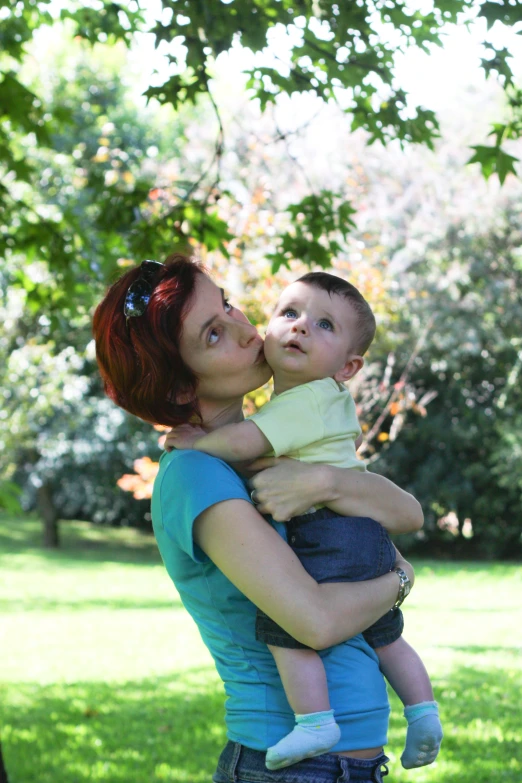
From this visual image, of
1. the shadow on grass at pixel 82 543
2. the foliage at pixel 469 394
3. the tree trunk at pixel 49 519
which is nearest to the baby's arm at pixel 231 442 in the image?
the foliage at pixel 469 394

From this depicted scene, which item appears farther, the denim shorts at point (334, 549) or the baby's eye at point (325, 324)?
the baby's eye at point (325, 324)

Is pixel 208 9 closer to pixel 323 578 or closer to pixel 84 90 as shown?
pixel 323 578

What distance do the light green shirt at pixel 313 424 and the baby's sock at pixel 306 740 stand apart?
0.56 meters

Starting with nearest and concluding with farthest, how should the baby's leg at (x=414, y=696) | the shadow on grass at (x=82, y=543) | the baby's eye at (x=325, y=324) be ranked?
the baby's leg at (x=414, y=696) < the baby's eye at (x=325, y=324) < the shadow on grass at (x=82, y=543)

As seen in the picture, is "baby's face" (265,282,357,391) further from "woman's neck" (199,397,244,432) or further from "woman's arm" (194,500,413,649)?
"woman's arm" (194,500,413,649)

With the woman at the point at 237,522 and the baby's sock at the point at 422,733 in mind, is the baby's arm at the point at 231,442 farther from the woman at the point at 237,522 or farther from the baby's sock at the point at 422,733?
the baby's sock at the point at 422,733

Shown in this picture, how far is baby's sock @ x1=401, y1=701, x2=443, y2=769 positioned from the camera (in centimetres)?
223

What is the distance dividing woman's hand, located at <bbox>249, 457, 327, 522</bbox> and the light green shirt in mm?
79

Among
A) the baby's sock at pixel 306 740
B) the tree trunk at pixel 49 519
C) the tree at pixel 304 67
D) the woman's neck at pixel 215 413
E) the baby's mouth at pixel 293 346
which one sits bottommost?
the tree trunk at pixel 49 519

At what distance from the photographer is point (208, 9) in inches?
165

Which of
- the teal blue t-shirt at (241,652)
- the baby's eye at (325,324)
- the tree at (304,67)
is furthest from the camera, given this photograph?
the tree at (304,67)

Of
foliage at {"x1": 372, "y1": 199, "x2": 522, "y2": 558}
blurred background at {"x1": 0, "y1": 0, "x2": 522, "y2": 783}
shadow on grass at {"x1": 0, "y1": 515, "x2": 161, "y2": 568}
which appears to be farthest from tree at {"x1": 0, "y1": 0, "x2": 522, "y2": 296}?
shadow on grass at {"x1": 0, "y1": 515, "x2": 161, "y2": 568}

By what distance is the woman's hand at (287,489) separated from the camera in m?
1.97

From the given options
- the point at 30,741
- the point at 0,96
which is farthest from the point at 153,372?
the point at 30,741
